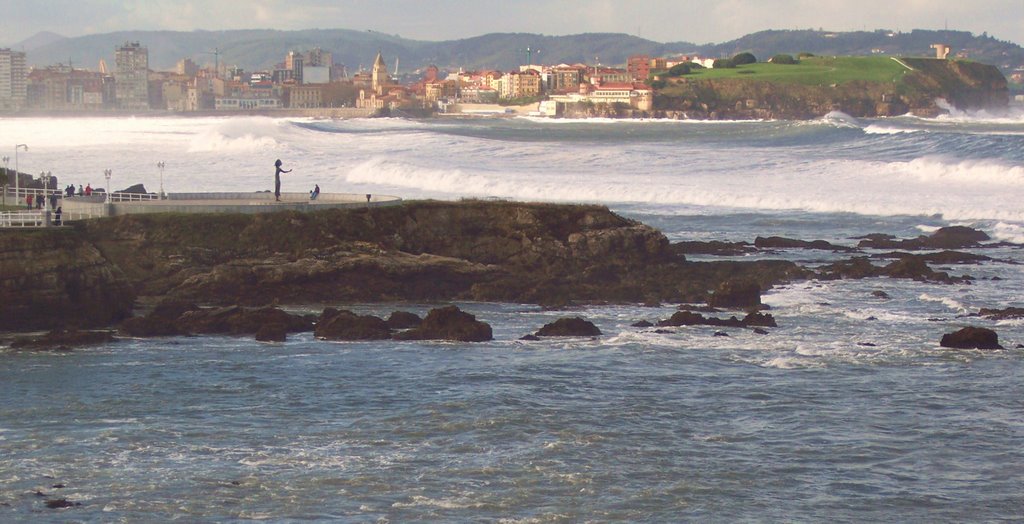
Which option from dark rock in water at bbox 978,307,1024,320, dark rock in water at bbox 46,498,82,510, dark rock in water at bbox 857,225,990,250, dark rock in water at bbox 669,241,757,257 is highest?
dark rock in water at bbox 857,225,990,250

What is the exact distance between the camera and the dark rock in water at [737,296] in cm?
3478

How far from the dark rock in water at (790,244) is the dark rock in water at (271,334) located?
20.6m

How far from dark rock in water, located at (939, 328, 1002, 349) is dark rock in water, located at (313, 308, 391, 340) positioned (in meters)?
10.9

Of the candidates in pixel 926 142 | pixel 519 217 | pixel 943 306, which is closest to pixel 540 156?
pixel 926 142

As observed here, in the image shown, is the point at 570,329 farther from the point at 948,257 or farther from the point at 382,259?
the point at 948,257

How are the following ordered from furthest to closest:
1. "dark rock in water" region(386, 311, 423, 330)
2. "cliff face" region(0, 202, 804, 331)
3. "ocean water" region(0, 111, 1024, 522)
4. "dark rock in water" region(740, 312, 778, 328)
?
1. "cliff face" region(0, 202, 804, 331)
2. "dark rock in water" region(386, 311, 423, 330)
3. "dark rock in water" region(740, 312, 778, 328)
4. "ocean water" region(0, 111, 1024, 522)

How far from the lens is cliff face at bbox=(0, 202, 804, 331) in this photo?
115ft

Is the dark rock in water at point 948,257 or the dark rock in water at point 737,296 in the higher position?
the dark rock in water at point 948,257

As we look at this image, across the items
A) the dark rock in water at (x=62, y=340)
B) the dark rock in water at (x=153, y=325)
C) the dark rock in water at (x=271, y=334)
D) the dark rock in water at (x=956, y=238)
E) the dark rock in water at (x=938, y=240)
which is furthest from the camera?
the dark rock in water at (x=956, y=238)

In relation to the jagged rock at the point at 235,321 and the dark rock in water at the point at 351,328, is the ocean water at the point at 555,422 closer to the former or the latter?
the dark rock in water at the point at 351,328

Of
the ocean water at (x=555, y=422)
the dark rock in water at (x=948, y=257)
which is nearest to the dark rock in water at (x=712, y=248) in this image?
the dark rock in water at (x=948, y=257)

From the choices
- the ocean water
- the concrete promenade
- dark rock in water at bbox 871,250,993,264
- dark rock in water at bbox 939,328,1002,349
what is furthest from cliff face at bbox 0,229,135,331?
dark rock in water at bbox 871,250,993,264

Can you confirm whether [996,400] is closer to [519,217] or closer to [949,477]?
[949,477]

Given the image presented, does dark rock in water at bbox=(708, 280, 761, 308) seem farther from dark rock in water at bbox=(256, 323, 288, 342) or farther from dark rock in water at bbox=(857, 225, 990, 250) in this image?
dark rock in water at bbox=(857, 225, 990, 250)
